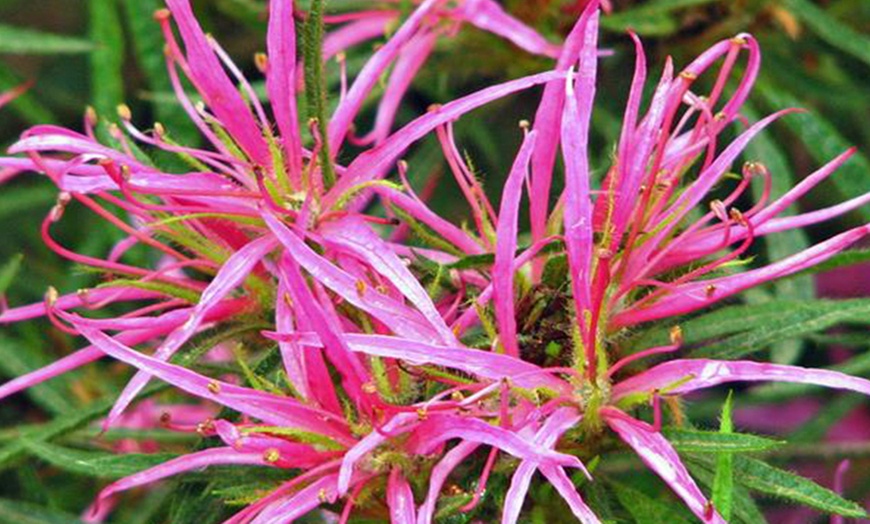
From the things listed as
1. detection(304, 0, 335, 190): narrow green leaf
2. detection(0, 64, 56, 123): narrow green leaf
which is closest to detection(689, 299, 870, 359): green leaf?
detection(304, 0, 335, 190): narrow green leaf

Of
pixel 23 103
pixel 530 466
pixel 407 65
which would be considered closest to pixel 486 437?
pixel 530 466

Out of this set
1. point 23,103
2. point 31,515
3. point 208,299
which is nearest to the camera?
point 208,299

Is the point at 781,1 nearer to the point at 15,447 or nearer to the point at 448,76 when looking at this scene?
the point at 448,76

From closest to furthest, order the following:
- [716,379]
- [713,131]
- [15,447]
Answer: [716,379]
[713,131]
[15,447]

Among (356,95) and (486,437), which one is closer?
(486,437)

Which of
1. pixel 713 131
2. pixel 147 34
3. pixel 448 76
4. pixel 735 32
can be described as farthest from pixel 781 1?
pixel 147 34

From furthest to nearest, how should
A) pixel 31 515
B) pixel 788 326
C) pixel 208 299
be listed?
1. pixel 31 515
2. pixel 788 326
3. pixel 208 299

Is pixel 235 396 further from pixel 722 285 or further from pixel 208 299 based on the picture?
pixel 722 285
